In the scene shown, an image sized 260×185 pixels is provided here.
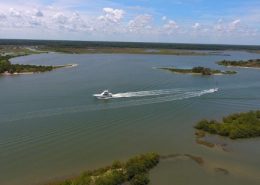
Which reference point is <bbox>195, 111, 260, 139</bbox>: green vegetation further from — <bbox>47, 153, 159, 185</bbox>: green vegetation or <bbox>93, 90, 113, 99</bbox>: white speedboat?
<bbox>93, 90, 113, 99</bbox>: white speedboat

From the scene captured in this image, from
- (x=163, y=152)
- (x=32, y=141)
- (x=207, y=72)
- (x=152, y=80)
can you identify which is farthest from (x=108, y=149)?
(x=207, y=72)

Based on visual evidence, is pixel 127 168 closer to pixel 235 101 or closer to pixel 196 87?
pixel 235 101

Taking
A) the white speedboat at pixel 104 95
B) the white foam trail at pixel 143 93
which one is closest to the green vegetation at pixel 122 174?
the white speedboat at pixel 104 95

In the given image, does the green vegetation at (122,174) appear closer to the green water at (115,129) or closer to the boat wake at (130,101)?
the green water at (115,129)

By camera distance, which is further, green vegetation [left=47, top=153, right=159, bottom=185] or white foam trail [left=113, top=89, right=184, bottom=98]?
white foam trail [left=113, top=89, right=184, bottom=98]

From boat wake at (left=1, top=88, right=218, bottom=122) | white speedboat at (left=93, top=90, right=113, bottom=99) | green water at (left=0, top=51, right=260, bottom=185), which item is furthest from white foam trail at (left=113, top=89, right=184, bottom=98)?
white speedboat at (left=93, top=90, right=113, bottom=99)

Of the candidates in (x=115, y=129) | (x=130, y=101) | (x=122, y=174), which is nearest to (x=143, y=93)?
(x=130, y=101)

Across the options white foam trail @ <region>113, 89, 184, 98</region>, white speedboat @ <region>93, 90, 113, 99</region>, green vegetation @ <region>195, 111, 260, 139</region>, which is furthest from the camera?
white foam trail @ <region>113, 89, 184, 98</region>
